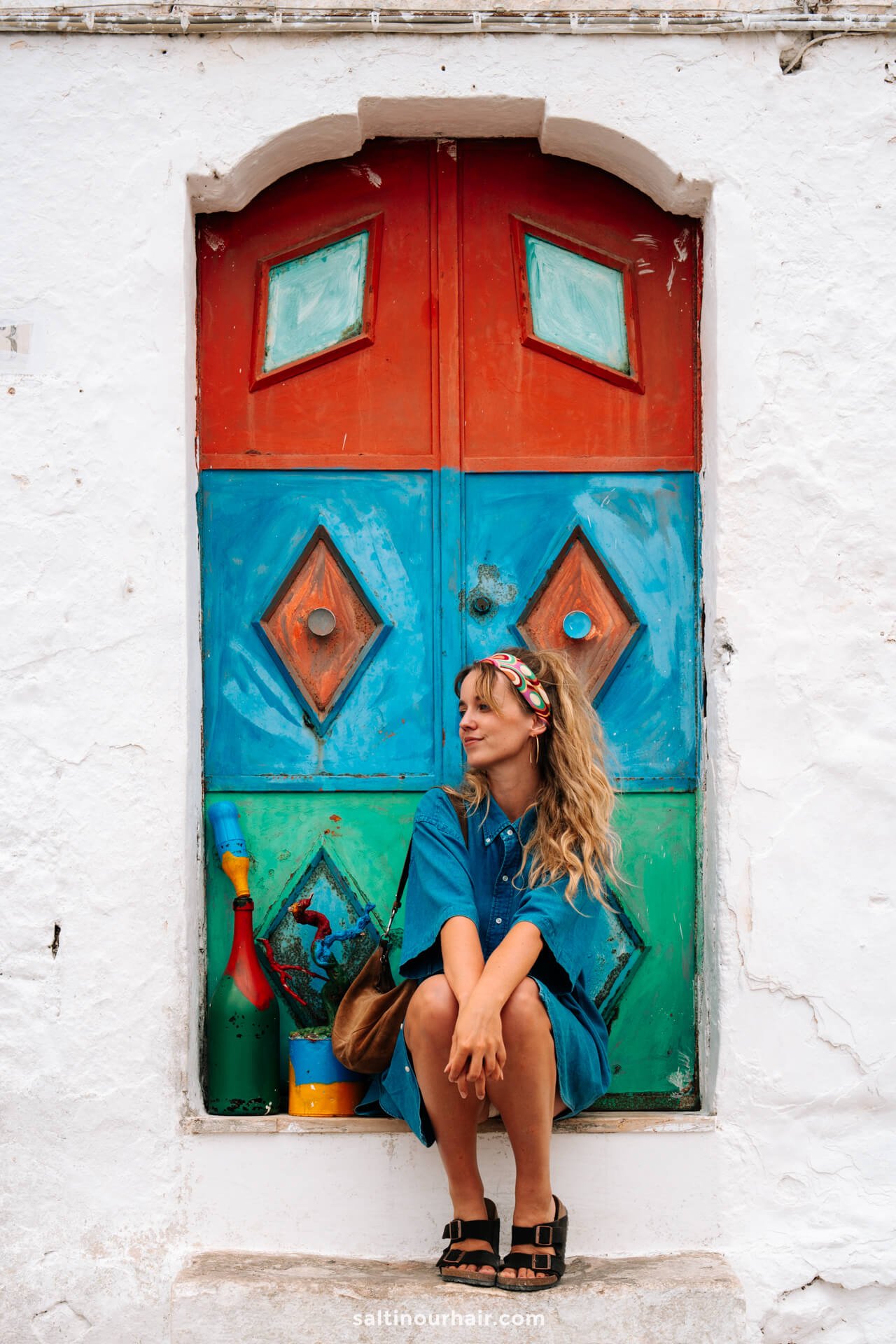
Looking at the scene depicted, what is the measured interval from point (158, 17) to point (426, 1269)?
297 centimetres

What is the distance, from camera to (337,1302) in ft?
8.35

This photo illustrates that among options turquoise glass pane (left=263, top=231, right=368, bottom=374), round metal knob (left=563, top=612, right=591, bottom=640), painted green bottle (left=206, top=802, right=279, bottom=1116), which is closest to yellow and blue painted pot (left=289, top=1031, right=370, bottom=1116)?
painted green bottle (left=206, top=802, right=279, bottom=1116)

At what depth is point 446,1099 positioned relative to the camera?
244cm

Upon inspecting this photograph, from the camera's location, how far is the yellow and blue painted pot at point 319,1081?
279 cm

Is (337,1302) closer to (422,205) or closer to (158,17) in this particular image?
(422,205)

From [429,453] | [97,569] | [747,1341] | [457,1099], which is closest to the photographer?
[457,1099]

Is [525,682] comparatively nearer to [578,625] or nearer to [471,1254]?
[578,625]

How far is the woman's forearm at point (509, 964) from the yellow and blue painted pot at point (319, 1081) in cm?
56

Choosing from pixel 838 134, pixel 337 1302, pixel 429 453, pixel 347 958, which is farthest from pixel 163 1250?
pixel 838 134

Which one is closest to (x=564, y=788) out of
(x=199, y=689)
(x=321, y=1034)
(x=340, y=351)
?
(x=321, y=1034)

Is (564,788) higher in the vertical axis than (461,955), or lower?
higher

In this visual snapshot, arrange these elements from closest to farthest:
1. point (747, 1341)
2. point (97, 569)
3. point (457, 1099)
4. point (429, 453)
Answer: point (457, 1099), point (747, 1341), point (97, 569), point (429, 453)

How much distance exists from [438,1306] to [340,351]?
7.33 feet

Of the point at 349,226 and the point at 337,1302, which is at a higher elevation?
the point at 349,226
